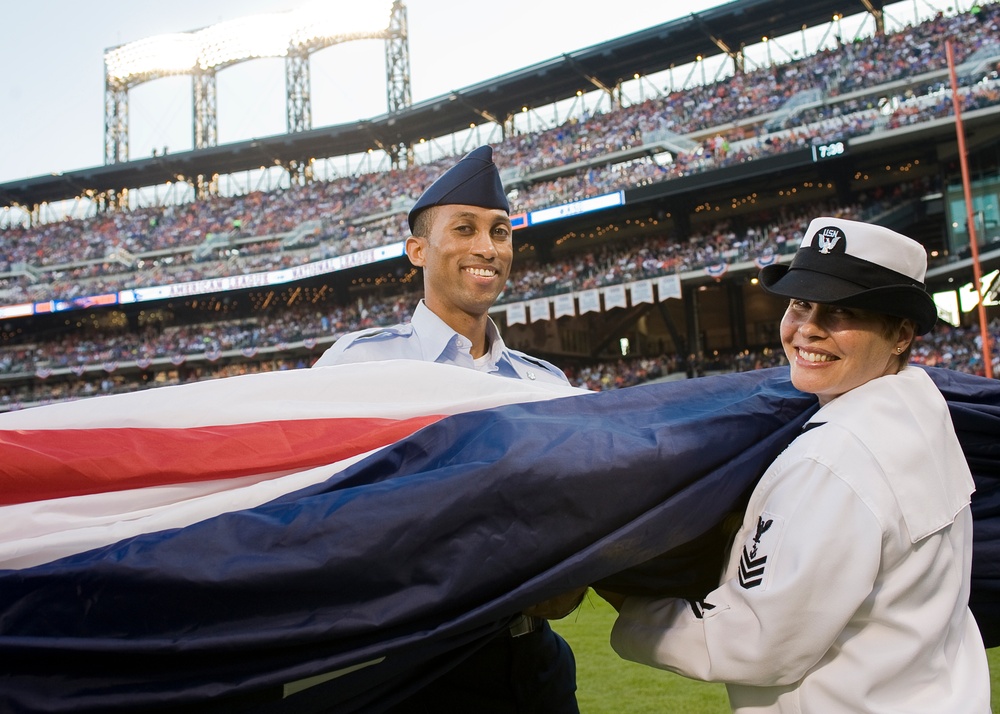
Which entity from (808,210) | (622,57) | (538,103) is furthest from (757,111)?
(538,103)

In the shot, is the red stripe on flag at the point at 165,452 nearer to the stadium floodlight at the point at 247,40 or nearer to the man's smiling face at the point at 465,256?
the man's smiling face at the point at 465,256

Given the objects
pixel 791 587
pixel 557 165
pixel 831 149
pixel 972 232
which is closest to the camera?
pixel 791 587

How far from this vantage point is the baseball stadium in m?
24.8

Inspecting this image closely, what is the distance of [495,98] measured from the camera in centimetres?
3644

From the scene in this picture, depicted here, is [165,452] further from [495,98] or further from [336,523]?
[495,98]

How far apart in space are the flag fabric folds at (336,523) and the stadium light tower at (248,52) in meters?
41.1

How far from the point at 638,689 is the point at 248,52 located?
47.5 meters

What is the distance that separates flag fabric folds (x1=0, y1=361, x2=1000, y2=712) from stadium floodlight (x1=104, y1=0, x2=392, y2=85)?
45.1 m

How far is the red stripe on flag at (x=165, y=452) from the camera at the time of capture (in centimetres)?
167

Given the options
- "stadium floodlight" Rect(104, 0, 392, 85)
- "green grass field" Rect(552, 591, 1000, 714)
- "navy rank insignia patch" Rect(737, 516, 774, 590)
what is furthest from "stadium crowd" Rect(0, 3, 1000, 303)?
"navy rank insignia patch" Rect(737, 516, 774, 590)

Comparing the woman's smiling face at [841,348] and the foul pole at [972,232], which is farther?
the foul pole at [972,232]

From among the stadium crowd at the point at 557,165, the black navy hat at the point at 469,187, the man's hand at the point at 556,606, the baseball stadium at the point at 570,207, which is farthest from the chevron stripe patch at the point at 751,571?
the stadium crowd at the point at 557,165

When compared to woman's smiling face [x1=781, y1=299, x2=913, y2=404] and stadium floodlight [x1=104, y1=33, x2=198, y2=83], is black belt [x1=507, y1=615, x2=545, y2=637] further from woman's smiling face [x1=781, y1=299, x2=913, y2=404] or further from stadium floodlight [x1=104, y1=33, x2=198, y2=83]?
stadium floodlight [x1=104, y1=33, x2=198, y2=83]

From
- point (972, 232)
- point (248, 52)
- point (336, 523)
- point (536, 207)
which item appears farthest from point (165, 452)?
point (248, 52)
